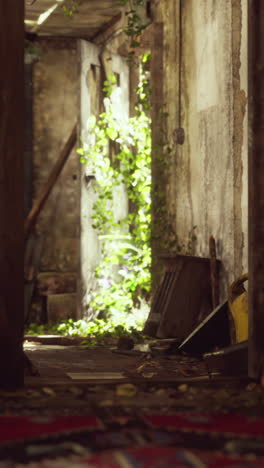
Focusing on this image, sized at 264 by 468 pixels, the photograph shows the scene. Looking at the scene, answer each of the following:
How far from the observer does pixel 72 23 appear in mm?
10609

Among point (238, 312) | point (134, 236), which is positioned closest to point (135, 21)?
point (134, 236)

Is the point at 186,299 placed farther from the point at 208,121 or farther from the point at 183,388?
the point at 183,388

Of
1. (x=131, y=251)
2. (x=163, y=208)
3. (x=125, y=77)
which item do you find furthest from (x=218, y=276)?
(x=125, y=77)

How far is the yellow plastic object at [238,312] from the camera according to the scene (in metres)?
5.21

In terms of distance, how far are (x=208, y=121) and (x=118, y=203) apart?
3.10 metres

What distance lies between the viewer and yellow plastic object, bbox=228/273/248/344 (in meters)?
5.21

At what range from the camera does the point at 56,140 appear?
11758 millimetres

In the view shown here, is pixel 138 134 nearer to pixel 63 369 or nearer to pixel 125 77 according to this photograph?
pixel 125 77

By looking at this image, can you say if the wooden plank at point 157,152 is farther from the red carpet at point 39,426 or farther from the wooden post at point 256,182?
the red carpet at point 39,426

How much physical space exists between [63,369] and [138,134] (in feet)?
14.2

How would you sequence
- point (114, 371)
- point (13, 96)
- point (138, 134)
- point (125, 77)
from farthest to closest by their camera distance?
point (125, 77) < point (138, 134) < point (114, 371) < point (13, 96)

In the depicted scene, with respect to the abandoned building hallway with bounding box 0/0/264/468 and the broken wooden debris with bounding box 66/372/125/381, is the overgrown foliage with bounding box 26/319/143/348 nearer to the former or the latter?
the abandoned building hallway with bounding box 0/0/264/468

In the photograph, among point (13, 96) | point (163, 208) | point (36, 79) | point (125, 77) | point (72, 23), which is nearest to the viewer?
point (13, 96)

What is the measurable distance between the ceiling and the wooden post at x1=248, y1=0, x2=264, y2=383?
5.47 m
